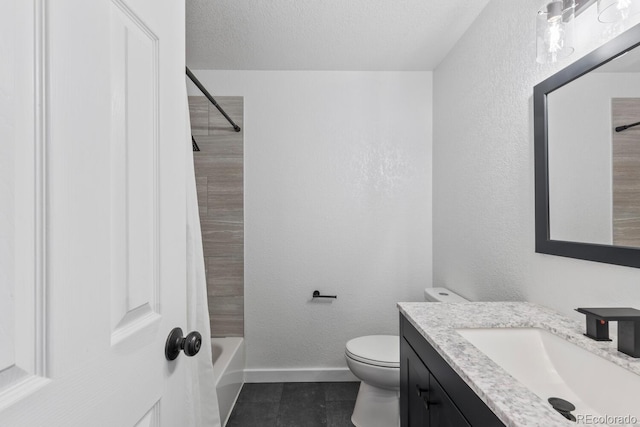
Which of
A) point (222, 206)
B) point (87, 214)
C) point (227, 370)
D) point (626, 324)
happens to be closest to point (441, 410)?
point (626, 324)

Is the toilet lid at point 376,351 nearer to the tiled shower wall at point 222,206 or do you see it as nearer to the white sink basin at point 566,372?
the white sink basin at point 566,372

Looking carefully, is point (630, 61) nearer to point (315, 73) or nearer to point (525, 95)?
point (525, 95)

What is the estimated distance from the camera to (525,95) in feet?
4.66

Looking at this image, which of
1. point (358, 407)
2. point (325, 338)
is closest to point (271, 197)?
point (325, 338)

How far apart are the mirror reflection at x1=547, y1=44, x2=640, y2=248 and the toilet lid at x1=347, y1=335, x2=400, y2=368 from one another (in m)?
1.01

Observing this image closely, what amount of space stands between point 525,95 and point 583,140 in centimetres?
39

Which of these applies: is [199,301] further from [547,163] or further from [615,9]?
[615,9]

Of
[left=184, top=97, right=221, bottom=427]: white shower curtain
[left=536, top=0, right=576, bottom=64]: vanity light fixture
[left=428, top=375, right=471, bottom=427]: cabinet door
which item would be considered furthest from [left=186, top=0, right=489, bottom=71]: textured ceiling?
[left=428, top=375, right=471, bottom=427]: cabinet door

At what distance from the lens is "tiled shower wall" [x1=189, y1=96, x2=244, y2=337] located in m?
2.46

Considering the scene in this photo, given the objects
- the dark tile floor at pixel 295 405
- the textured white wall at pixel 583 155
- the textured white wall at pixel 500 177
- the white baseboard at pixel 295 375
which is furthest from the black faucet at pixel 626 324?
the white baseboard at pixel 295 375

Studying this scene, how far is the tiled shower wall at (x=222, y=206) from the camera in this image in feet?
8.07

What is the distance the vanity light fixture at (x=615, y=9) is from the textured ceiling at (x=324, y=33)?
0.81 metres

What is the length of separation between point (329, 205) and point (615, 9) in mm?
1763

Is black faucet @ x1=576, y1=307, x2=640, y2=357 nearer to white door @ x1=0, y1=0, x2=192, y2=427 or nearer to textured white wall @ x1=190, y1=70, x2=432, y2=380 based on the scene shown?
white door @ x1=0, y1=0, x2=192, y2=427
